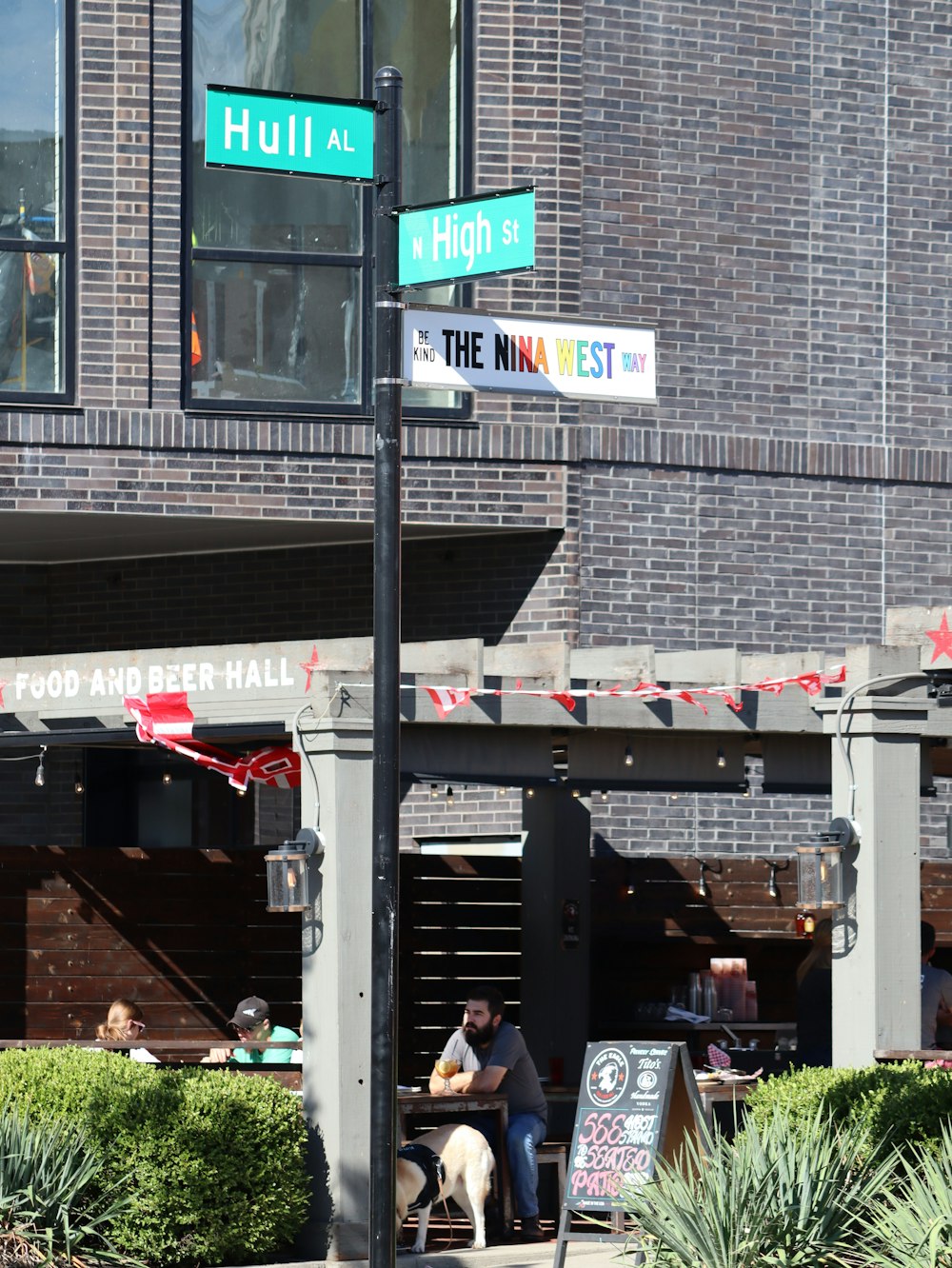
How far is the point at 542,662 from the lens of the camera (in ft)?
36.8

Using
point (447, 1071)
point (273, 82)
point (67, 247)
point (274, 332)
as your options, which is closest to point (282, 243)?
point (274, 332)

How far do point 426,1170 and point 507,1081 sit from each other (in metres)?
1.37

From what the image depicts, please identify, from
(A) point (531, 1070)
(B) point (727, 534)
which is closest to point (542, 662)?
(A) point (531, 1070)

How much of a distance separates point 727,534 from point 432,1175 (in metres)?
6.58

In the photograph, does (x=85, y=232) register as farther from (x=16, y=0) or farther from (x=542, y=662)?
(x=542, y=662)

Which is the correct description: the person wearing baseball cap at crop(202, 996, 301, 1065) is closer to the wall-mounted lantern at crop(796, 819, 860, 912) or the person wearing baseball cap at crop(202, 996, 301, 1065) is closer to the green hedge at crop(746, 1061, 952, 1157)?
the green hedge at crop(746, 1061, 952, 1157)

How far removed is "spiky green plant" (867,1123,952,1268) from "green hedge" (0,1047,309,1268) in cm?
303

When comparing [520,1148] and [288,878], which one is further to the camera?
[520,1148]

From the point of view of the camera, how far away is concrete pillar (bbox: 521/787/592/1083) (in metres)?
14.3

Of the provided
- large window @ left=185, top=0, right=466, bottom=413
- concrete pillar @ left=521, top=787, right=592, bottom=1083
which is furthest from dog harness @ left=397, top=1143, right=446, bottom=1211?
large window @ left=185, top=0, right=466, bottom=413

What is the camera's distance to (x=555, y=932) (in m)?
14.4

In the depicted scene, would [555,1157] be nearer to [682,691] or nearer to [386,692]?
[682,691]

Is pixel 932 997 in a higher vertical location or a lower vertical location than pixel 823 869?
lower

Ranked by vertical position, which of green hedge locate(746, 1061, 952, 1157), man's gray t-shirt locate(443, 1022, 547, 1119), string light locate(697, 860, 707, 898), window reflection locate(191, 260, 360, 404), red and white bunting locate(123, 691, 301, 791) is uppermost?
window reflection locate(191, 260, 360, 404)
